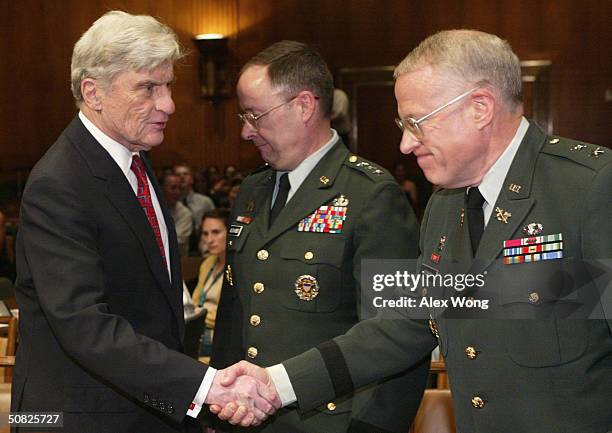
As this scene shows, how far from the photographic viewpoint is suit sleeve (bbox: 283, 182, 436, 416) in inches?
89.2

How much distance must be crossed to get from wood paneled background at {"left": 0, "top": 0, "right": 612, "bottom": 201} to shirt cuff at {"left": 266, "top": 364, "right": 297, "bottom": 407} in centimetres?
960

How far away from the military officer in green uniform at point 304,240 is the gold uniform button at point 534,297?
61 centimetres

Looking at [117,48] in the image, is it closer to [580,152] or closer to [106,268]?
[106,268]

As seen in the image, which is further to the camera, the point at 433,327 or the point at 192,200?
the point at 192,200

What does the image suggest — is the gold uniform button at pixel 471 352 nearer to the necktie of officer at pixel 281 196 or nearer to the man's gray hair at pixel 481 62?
the man's gray hair at pixel 481 62

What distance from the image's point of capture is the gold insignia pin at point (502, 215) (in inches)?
73.2

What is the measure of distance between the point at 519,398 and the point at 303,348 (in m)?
0.79

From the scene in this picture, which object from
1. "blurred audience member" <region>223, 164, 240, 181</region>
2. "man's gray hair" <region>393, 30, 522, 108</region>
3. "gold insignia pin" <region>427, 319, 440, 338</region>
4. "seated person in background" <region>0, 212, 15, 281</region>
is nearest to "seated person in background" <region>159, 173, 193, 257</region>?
"seated person in background" <region>0, 212, 15, 281</region>

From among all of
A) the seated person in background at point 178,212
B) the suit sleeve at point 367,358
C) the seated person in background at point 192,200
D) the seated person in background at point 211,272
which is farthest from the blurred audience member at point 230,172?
the suit sleeve at point 367,358

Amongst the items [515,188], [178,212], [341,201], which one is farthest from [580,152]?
[178,212]

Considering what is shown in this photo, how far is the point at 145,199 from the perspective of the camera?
2.25m

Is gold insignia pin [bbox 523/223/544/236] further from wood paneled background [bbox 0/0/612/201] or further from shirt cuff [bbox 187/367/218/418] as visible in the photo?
wood paneled background [bbox 0/0/612/201]

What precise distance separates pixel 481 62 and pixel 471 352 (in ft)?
2.23

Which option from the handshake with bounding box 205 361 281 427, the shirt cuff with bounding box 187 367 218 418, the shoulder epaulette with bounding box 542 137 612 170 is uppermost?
the shoulder epaulette with bounding box 542 137 612 170
